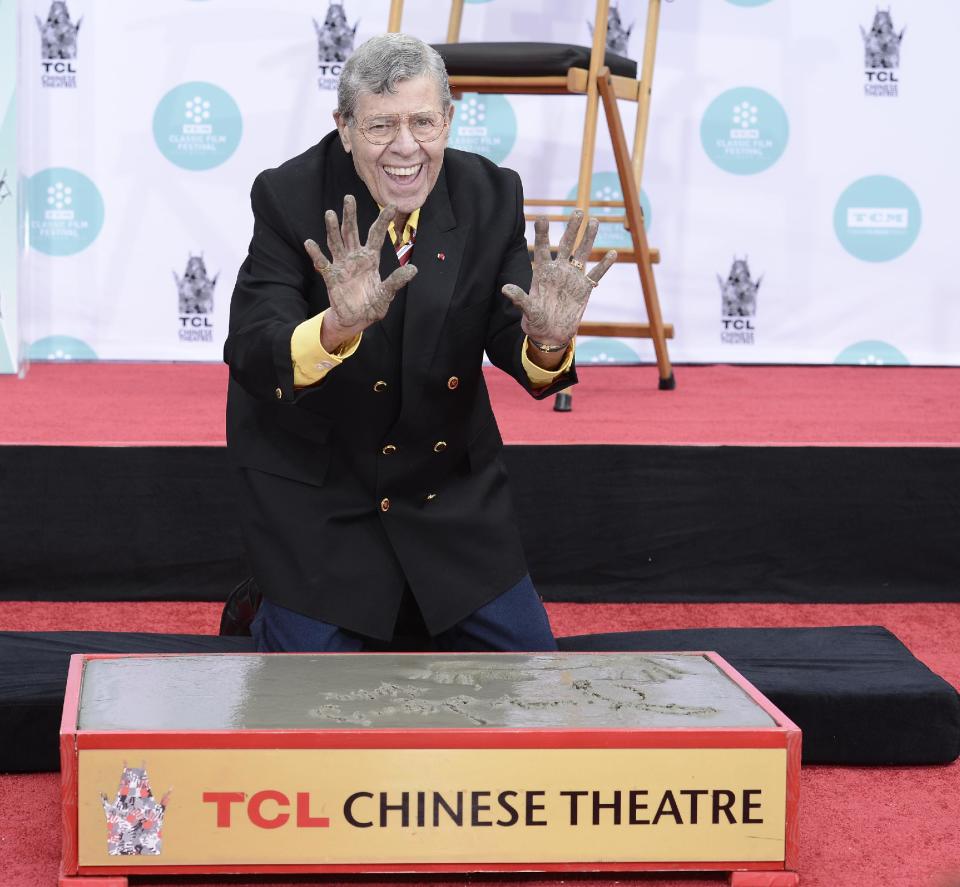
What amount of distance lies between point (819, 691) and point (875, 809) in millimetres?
172

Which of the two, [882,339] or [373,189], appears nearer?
[373,189]

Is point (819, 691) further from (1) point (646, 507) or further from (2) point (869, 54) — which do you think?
(2) point (869, 54)

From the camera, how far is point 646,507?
8.34 ft

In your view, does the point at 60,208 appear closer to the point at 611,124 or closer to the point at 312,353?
the point at 611,124

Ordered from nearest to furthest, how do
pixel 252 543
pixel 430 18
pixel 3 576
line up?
pixel 252 543 < pixel 3 576 < pixel 430 18

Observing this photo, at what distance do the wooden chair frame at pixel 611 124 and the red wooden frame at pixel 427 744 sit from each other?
1.50m

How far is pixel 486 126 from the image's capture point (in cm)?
380

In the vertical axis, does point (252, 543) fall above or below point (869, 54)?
below

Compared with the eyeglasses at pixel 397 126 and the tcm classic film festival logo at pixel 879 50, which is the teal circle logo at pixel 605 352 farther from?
the eyeglasses at pixel 397 126

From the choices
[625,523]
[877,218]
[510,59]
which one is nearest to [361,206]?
[625,523]

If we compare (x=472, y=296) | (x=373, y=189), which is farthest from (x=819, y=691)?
(x=373, y=189)

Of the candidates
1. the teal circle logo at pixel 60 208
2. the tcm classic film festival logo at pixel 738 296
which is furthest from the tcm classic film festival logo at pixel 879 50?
the teal circle logo at pixel 60 208

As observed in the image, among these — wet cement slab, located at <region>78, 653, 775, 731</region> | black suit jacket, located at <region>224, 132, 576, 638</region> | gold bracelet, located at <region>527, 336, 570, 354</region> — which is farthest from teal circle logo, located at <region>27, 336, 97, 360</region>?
gold bracelet, located at <region>527, 336, 570, 354</region>

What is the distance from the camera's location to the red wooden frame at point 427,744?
1.28 metres
